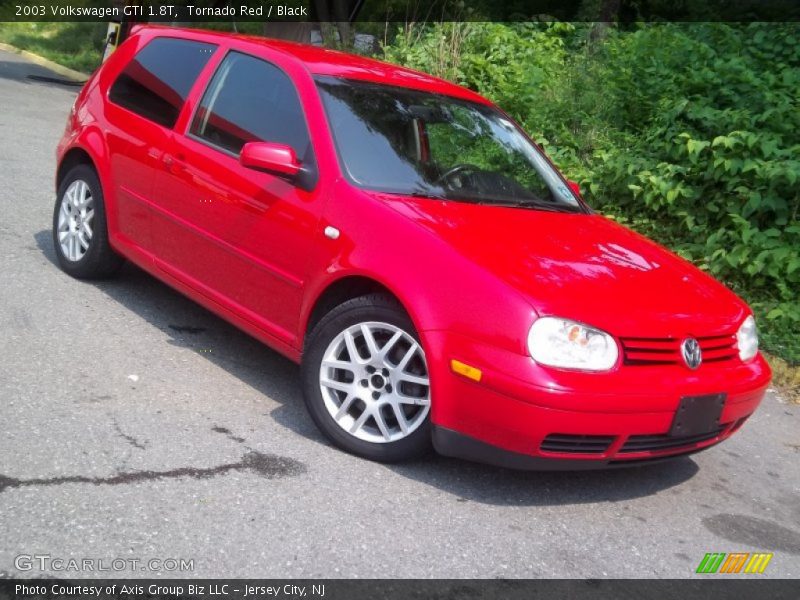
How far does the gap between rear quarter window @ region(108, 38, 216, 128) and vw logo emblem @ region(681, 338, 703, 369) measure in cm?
309

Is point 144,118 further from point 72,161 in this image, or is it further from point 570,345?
point 570,345

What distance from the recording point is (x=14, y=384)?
4715 mm

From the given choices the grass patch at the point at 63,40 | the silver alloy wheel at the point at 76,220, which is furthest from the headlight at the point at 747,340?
the grass patch at the point at 63,40

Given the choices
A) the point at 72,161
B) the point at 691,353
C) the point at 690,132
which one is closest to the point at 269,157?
the point at 691,353

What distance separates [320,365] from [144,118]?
89.2 inches

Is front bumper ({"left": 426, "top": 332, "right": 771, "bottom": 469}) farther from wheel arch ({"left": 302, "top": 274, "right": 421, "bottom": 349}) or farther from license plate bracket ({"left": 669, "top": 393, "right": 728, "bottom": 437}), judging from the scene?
wheel arch ({"left": 302, "top": 274, "right": 421, "bottom": 349})

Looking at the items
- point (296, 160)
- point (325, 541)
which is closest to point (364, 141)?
point (296, 160)

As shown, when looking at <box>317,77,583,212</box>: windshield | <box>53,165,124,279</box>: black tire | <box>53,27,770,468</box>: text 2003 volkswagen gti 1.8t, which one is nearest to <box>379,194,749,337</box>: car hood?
<box>53,27,770,468</box>: text 2003 volkswagen gti 1.8t

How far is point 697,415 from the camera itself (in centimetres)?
421

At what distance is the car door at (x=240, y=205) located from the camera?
4.80 m

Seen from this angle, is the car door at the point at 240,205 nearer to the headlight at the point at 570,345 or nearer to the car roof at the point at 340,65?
the car roof at the point at 340,65

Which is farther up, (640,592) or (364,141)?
(364,141)

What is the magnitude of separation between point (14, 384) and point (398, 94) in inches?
95.1

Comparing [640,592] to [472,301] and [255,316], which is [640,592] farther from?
[255,316]
